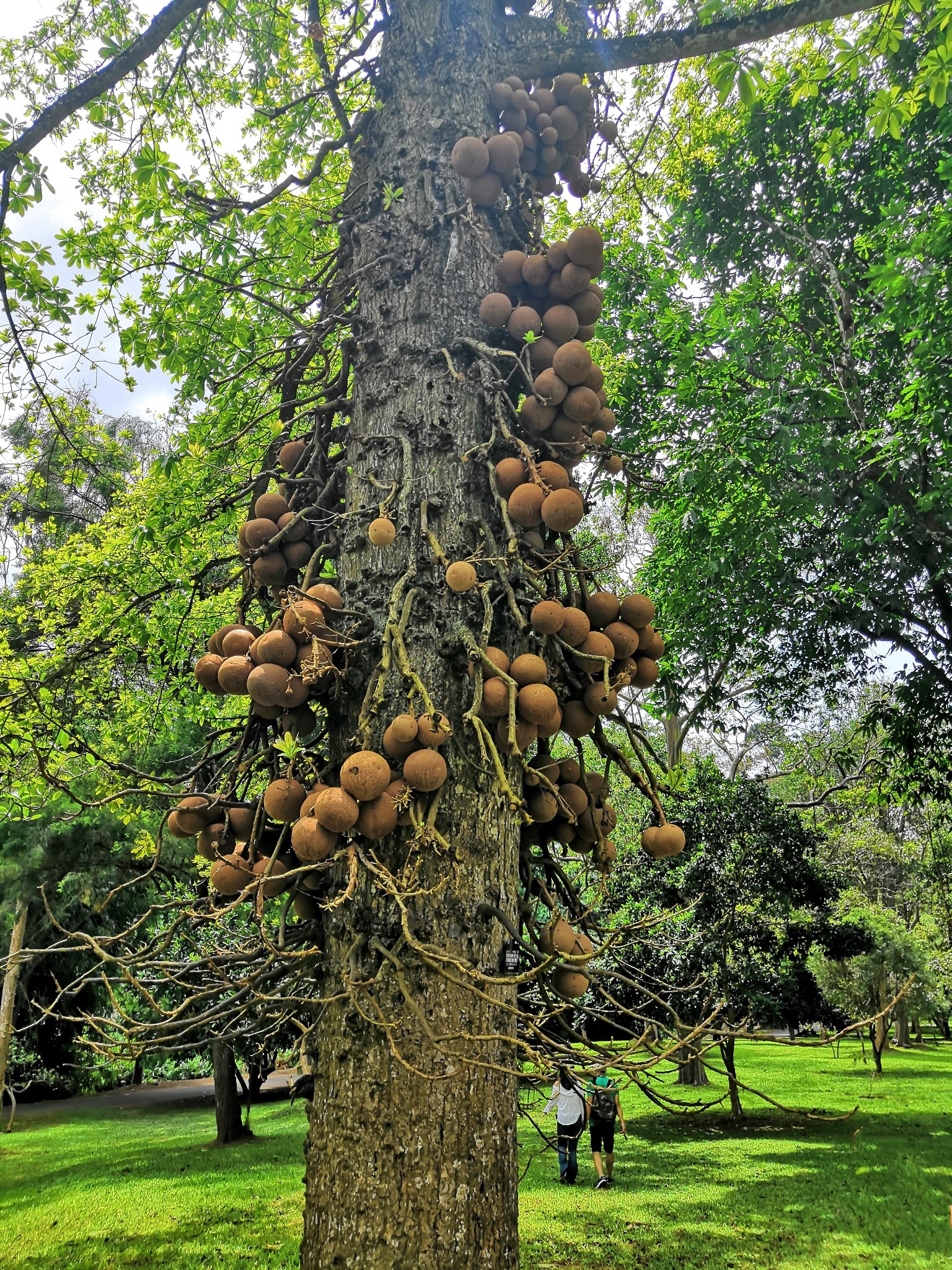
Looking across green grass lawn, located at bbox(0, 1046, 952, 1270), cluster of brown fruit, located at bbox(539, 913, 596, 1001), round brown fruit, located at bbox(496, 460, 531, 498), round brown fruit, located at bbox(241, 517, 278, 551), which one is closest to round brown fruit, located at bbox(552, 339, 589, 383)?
round brown fruit, located at bbox(496, 460, 531, 498)

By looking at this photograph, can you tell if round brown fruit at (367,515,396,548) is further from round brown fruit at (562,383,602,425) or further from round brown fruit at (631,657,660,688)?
round brown fruit at (631,657,660,688)

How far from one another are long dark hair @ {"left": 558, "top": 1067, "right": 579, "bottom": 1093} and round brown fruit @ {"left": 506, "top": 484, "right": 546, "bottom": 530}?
1.11 m

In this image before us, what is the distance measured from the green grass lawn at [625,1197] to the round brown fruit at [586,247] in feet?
23.1

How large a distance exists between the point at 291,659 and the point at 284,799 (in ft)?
0.98

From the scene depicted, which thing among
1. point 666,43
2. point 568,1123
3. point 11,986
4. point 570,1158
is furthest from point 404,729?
point 11,986

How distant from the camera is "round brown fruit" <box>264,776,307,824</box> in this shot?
182 centimetres

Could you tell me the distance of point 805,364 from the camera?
9375mm

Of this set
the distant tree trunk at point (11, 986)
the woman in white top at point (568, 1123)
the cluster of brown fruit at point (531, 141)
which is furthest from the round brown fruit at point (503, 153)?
the distant tree trunk at point (11, 986)

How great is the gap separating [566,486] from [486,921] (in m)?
0.98

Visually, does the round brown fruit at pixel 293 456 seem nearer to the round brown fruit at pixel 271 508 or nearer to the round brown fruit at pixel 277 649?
the round brown fruit at pixel 271 508

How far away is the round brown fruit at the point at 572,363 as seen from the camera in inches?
80.3

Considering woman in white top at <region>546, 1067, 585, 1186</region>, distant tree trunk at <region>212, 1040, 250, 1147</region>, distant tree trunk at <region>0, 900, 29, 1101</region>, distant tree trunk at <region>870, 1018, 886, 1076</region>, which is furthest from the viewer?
distant tree trunk at <region>212, 1040, 250, 1147</region>

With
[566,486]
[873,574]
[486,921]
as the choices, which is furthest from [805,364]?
[486,921]

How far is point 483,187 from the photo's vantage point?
2240mm
